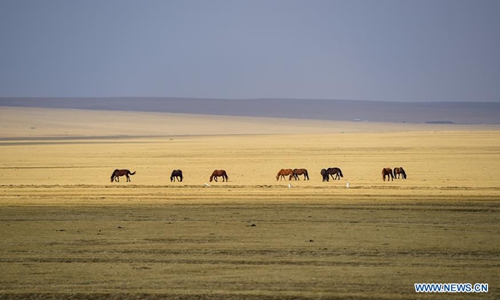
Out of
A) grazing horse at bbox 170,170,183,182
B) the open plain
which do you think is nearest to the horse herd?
grazing horse at bbox 170,170,183,182

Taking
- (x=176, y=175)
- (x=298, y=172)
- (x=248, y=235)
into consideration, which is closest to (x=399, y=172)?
(x=298, y=172)

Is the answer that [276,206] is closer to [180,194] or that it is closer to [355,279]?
[180,194]

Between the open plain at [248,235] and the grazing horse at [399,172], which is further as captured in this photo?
the grazing horse at [399,172]

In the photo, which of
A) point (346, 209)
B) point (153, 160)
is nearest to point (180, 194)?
point (346, 209)

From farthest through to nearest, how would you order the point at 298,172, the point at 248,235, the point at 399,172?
the point at 298,172
the point at 399,172
the point at 248,235

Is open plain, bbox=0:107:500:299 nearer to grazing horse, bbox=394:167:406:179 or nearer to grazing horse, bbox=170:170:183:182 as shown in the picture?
grazing horse, bbox=170:170:183:182

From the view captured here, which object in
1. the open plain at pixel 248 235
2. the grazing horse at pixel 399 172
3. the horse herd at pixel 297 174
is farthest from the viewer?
the grazing horse at pixel 399 172

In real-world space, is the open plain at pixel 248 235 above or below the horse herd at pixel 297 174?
below

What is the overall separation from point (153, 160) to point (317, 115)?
437 feet

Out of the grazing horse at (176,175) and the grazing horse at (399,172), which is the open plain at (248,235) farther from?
the grazing horse at (399,172)

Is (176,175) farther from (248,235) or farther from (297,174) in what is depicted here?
(248,235)

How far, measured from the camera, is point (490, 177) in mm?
29359

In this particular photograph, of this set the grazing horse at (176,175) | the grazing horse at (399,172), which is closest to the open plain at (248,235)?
the grazing horse at (176,175)

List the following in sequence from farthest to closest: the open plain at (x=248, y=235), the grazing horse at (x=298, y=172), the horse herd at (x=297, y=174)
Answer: the grazing horse at (x=298, y=172)
the horse herd at (x=297, y=174)
the open plain at (x=248, y=235)
